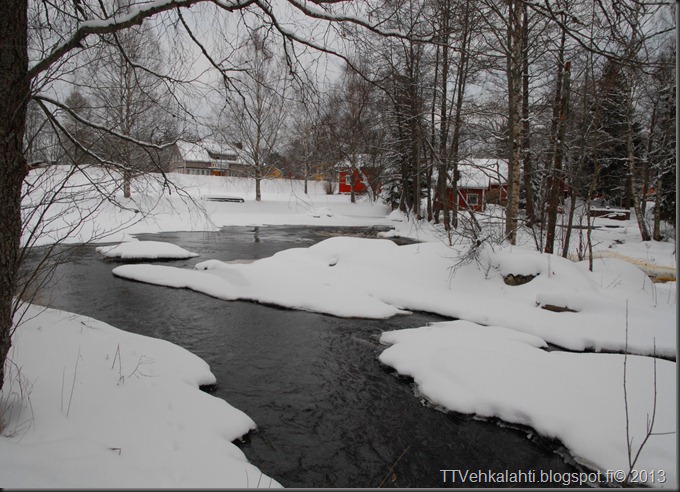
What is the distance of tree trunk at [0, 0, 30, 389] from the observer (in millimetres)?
2625

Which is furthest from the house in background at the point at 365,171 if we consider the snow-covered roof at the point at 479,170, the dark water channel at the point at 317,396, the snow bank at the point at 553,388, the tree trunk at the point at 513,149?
the snow bank at the point at 553,388

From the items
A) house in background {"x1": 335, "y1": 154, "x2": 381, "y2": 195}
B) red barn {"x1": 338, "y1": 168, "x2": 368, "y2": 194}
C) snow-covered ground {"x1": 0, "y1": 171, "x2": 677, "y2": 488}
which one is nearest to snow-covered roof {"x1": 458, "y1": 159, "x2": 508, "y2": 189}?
snow-covered ground {"x1": 0, "y1": 171, "x2": 677, "y2": 488}

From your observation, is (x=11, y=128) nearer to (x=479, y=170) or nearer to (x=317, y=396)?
(x=317, y=396)

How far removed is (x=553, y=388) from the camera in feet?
16.1

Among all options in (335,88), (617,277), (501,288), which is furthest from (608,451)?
(617,277)

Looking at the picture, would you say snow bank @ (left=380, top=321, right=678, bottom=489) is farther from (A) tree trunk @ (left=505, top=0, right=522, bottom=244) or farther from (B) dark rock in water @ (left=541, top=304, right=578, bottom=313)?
(A) tree trunk @ (left=505, top=0, right=522, bottom=244)

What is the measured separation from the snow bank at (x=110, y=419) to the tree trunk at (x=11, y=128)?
93cm

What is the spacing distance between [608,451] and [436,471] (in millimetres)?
1666

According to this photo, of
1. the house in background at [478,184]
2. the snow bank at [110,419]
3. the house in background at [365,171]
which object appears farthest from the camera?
the house in background at [365,171]

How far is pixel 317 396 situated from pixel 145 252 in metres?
11.0

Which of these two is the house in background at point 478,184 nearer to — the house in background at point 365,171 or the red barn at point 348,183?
the house in background at point 365,171

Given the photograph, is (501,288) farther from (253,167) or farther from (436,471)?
(253,167)

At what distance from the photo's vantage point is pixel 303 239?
19.8 metres

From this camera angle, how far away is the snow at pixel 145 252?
13.6 meters
